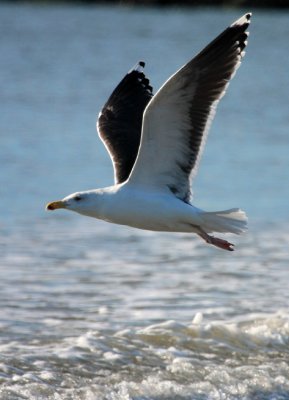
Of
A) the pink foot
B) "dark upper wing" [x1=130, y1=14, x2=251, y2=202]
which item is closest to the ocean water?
the pink foot

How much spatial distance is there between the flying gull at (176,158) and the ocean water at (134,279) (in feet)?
3.32

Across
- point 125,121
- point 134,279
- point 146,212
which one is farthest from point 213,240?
point 134,279

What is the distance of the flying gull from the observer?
6.87 metres

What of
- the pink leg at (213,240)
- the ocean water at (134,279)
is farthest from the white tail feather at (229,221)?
the ocean water at (134,279)

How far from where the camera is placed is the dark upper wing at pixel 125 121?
7.86 metres

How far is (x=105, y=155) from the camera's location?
1547cm

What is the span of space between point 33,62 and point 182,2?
16.9 m

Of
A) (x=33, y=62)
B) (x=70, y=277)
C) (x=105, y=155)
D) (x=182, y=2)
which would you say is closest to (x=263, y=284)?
(x=70, y=277)

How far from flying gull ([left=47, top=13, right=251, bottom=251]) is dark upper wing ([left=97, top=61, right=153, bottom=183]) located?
37 cm

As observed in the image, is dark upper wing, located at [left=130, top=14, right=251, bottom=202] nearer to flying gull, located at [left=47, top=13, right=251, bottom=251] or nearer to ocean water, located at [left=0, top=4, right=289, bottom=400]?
flying gull, located at [left=47, top=13, right=251, bottom=251]

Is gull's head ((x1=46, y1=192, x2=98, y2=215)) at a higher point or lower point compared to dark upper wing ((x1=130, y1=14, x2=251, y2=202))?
lower

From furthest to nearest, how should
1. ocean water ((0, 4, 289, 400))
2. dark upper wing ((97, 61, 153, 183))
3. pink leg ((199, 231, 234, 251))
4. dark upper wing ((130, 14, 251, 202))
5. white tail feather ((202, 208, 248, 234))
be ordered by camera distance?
dark upper wing ((97, 61, 153, 183)), ocean water ((0, 4, 289, 400)), pink leg ((199, 231, 234, 251)), white tail feather ((202, 208, 248, 234)), dark upper wing ((130, 14, 251, 202))

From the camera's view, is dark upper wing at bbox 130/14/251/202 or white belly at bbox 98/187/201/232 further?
white belly at bbox 98/187/201/232

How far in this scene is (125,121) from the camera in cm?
832
